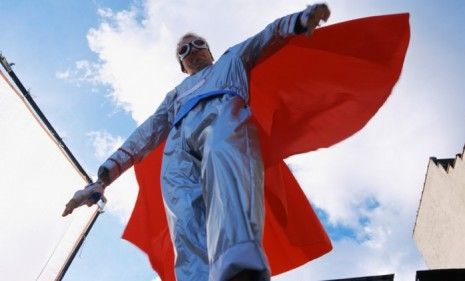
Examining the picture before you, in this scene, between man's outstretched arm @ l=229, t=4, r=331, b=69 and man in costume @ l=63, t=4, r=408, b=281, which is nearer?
man in costume @ l=63, t=4, r=408, b=281

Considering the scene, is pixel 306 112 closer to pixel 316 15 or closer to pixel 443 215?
pixel 316 15

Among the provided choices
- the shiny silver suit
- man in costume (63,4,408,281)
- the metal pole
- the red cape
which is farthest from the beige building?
the shiny silver suit

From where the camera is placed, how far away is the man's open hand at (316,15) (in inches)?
98.6

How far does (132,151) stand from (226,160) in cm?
122

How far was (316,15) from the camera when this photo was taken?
2504mm

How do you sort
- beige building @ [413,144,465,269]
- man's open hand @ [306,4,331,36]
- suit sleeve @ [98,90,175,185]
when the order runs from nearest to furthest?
man's open hand @ [306,4,331,36] < suit sleeve @ [98,90,175,185] < beige building @ [413,144,465,269]

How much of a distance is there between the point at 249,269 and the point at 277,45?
1.70 metres

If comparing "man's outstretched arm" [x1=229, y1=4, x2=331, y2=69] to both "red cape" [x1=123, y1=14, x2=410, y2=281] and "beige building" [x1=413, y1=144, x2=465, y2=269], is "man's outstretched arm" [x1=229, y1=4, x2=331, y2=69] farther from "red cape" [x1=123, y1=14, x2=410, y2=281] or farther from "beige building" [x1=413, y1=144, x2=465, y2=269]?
"beige building" [x1=413, y1=144, x2=465, y2=269]

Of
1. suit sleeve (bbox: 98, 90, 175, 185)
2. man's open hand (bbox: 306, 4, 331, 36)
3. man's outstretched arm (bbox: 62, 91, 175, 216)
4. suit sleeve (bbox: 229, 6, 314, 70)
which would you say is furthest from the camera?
suit sleeve (bbox: 98, 90, 175, 185)

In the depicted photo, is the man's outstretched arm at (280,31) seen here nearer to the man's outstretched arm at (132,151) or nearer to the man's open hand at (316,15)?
the man's open hand at (316,15)

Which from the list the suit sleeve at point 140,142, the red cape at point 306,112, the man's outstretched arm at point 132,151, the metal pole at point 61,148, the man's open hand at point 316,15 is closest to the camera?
the man's open hand at point 316,15

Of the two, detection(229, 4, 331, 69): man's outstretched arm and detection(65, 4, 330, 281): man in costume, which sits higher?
detection(229, 4, 331, 69): man's outstretched arm

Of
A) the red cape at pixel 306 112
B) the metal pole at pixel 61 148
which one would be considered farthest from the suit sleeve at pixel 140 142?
the metal pole at pixel 61 148

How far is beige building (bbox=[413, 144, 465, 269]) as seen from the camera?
13539 millimetres
